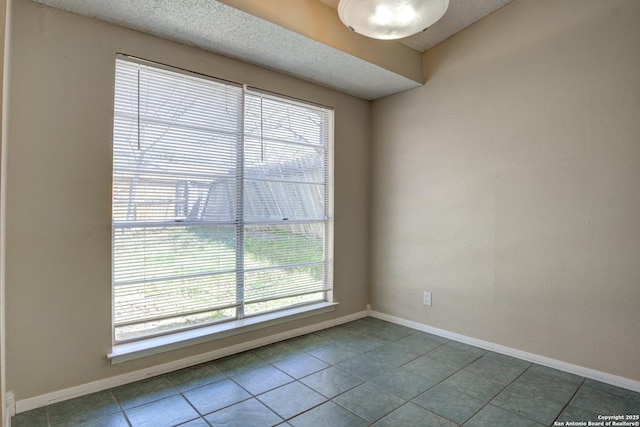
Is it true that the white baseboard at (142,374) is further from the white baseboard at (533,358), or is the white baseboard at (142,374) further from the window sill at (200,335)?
the white baseboard at (533,358)

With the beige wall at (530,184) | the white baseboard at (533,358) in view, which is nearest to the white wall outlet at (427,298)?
the beige wall at (530,184)

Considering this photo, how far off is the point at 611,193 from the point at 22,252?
3.76 meters

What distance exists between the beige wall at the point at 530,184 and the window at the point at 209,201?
1.06 m

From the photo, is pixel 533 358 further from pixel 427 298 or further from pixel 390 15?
pixel 390 15

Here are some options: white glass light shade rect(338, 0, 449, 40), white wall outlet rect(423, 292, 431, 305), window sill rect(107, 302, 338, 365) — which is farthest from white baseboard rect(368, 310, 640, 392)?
white glass light shade rect(338, 0, 449, 40)

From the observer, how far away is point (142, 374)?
234 centimetres

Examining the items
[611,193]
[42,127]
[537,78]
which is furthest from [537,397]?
[42,127]

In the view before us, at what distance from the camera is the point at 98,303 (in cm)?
221

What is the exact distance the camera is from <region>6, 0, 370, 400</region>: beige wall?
1965mm

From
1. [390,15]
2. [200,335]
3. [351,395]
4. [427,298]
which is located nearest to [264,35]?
[390,15]

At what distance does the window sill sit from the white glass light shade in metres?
2.35

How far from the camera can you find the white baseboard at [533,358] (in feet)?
7.42

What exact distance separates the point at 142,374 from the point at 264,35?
2.54 m

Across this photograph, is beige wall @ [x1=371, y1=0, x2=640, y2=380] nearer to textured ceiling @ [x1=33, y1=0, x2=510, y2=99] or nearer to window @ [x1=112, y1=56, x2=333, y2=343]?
textured ceiling @ [x1=33, y1=0, x2=510, y2=99]
